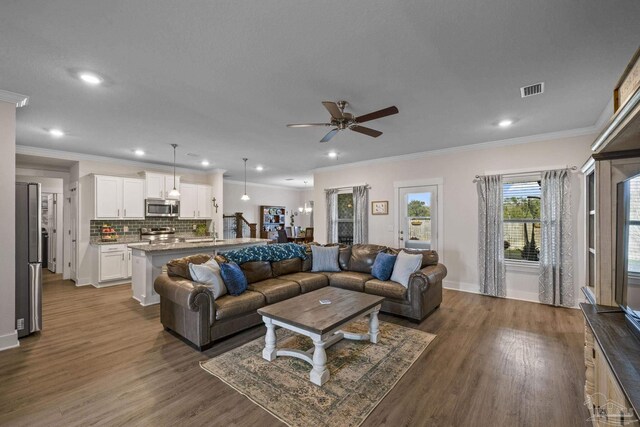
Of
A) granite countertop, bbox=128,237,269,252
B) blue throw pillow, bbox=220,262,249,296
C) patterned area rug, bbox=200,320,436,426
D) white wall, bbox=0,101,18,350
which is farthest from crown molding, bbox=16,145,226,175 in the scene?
patterned area rug, bbox=200,320,436,426

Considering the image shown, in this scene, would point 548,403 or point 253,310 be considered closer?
point 548,403

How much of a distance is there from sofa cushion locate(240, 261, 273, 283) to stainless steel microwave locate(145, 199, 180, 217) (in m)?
3.96

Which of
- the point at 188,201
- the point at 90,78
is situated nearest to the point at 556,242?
the point at 90,78

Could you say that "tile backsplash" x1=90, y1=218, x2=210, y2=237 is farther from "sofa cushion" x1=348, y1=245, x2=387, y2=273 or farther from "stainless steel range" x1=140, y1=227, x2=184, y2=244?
"sofa cushion" x1=348, y1=245, x2=387, y2=273

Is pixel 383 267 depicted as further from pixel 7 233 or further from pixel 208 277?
pixel 7 233

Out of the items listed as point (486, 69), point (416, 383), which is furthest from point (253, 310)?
point (486, 69)

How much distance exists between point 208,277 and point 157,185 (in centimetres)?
448

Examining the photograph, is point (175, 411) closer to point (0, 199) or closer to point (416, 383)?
point (416, 383)

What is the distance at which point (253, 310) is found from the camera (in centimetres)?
334

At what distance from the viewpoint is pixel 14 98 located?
2.99 meters

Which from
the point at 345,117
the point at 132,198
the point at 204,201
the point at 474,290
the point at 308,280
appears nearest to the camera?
the point at 345,117

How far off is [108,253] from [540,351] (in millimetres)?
7257

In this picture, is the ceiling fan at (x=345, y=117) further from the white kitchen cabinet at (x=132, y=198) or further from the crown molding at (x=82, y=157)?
the crown molding at (x=82, y=157)

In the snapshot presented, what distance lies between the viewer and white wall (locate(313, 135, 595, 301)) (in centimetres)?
425
